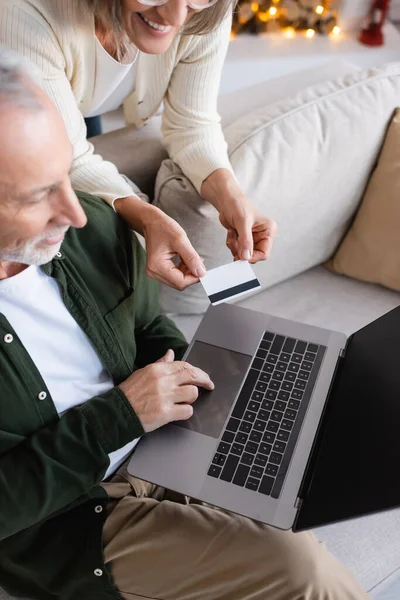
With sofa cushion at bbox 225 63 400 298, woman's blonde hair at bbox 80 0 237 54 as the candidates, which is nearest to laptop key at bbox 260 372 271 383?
sofa cushion at bbox 225 63 400 298

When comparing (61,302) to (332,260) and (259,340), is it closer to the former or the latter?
(259,340)

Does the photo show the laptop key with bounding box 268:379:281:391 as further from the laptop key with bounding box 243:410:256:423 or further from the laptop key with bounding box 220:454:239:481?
the laptop key with bounding box 220:454:239:481

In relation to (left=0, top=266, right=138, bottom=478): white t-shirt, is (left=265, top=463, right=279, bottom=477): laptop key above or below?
below

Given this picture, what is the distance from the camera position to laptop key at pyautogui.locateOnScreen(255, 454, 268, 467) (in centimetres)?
110

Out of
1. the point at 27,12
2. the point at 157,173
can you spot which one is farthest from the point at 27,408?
the point at 157,173

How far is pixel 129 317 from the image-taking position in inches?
47.5

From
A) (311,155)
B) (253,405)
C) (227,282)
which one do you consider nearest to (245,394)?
(253,405)

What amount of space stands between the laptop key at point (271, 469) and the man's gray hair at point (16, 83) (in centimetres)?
71

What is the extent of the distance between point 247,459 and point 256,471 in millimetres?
28

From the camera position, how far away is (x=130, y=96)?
5.26 feet

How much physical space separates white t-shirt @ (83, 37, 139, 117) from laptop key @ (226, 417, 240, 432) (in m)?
0.81

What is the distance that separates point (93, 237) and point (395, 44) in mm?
2795

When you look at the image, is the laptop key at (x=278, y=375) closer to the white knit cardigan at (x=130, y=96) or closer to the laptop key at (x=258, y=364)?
the laptop key at (x=258, y=364)

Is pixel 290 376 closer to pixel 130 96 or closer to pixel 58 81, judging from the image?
pixel 58 81
